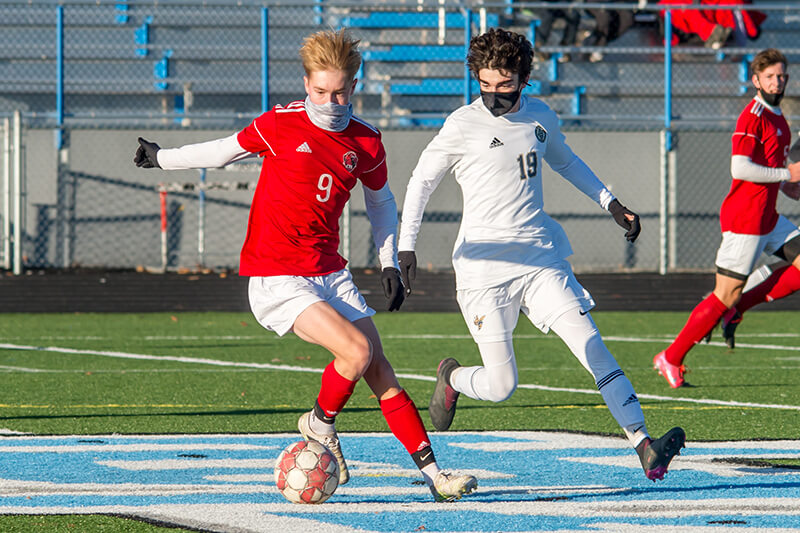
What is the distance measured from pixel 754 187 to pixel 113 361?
18.3 feet

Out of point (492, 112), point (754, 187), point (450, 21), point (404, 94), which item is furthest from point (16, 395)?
point (450, 21)

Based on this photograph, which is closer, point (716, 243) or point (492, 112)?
point (492, 112)

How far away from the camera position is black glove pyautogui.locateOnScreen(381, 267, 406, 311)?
5301mm

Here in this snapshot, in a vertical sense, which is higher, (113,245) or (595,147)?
(595,147)

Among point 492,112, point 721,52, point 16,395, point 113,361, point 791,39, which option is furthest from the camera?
point 791,39

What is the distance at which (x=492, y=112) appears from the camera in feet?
19.2

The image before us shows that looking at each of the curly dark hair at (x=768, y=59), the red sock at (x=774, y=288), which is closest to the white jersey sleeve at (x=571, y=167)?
the curly dark hair at (x=768, y=59)

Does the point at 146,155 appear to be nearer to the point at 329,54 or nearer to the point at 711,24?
the point at 329,54

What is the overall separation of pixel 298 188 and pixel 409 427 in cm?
111

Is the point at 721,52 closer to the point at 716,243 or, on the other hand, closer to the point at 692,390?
the point at 716,243

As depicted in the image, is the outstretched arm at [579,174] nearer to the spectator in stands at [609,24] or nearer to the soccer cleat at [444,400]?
the soccer cleat at [444,400]

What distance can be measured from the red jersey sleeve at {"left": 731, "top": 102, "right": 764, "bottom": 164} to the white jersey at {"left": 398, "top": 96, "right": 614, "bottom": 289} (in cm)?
338

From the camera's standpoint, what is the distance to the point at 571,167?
19.9 feet

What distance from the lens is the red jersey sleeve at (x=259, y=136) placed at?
5.38 metres
